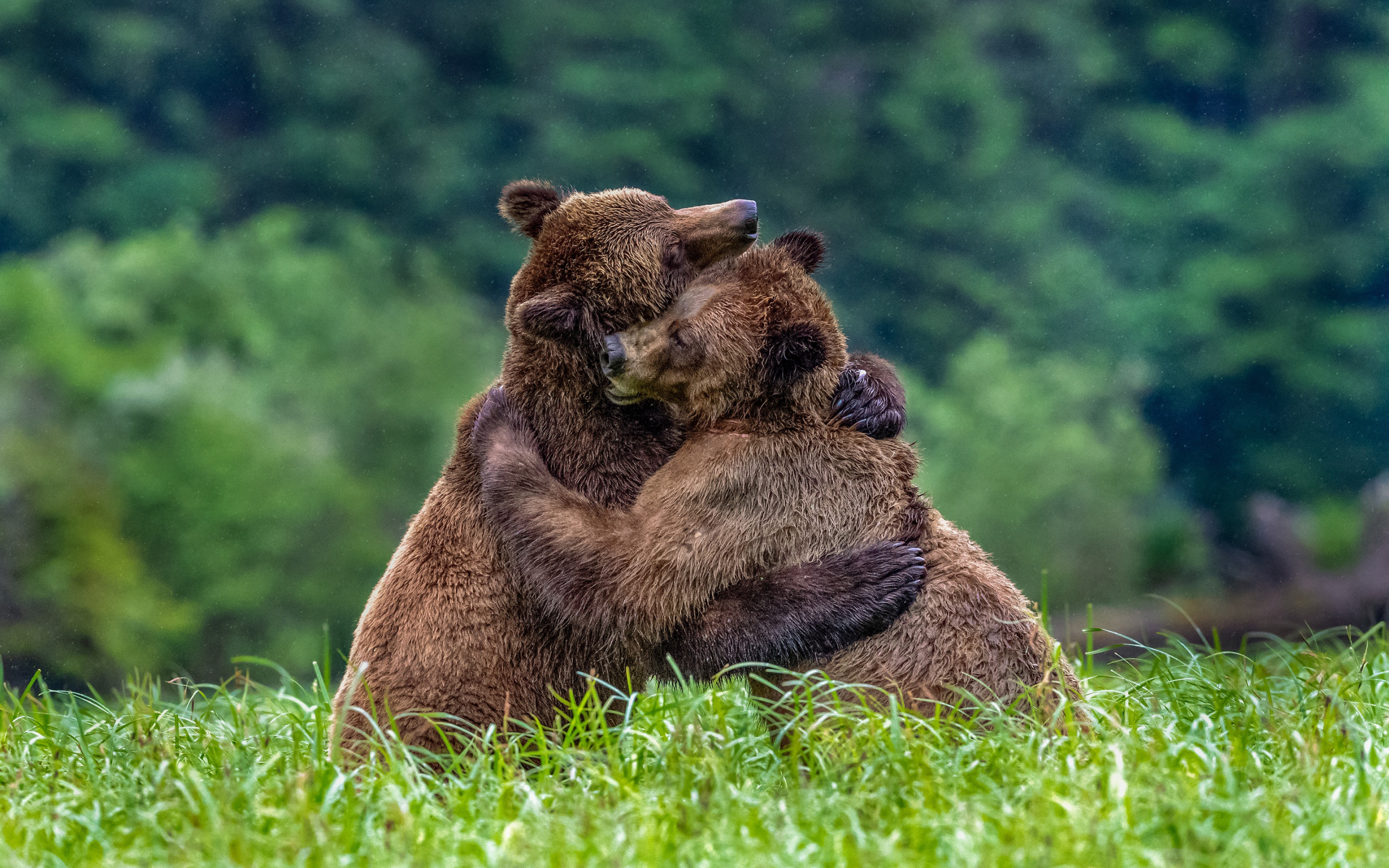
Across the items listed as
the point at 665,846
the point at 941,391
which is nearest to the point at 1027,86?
the point at 941,391

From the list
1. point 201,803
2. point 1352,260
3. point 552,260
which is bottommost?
point 201,803

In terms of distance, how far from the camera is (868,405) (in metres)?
2.81

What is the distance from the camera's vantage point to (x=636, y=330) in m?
2.78

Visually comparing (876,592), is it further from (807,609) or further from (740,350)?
(740,350)

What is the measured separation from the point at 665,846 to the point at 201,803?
911 millimetres

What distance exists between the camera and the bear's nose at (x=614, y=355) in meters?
2.72

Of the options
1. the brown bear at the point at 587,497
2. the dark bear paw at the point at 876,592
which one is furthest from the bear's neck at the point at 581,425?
the dark bear paw at the point at 876,592

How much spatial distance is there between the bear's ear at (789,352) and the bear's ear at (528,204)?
661mm

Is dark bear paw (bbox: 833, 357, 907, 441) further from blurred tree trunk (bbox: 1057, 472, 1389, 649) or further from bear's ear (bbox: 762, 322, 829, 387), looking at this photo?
blurred tree trunk (bbox: 1057, 472, 1389, 649)

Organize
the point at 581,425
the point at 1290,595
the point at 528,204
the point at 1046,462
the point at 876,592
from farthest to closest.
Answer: the point at 1046,462
the point at 1290,595
the point at 528,204
the point at 581,425
the point at 876,592

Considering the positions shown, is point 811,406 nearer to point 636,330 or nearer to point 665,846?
point 636,330

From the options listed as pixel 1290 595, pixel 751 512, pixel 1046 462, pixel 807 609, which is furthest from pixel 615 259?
pixel 1046 462

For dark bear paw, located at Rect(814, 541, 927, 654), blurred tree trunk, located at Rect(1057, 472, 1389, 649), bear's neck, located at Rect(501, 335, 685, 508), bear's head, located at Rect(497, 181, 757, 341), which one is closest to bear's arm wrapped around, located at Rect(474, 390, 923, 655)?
dark bear paw, located at Rect(814, 541, 927, 654)

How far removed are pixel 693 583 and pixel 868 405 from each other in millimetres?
571
